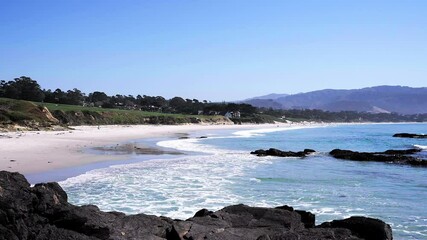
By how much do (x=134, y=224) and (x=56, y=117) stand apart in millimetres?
68363

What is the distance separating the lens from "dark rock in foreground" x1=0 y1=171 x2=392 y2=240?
7516mm

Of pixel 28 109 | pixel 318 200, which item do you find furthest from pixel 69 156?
pixel 28 109

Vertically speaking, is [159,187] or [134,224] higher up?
[134,224]

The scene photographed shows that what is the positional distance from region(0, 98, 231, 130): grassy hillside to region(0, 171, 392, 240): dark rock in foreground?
4545 centimetres

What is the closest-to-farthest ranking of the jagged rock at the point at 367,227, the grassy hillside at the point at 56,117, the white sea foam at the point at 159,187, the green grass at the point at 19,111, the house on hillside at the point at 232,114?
the jagged rock at the point at 367,227 → the white sea foam at the point at 159,187 → the green grass at the point at 19,111 → the grassy hillside at the point at 56,117 → the house on hillside at the point at 232,114

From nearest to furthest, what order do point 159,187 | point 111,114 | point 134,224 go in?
point 134,224, point 159,187, point 111,114

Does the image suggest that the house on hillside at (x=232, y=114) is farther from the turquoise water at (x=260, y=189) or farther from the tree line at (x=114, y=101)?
the turquoise water at (x=260, y=189)

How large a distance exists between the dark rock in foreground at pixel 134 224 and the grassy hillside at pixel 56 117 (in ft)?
149

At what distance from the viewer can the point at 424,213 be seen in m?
13.8

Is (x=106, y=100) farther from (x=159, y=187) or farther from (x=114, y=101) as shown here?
(x=159, y=187)

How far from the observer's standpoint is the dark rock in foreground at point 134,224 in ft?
24.7

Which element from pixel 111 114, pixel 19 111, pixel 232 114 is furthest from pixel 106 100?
pixel 19 111

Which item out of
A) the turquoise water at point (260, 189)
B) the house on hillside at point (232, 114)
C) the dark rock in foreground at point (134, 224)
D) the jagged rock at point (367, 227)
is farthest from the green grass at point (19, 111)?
the house on hillside at point (232, 114)

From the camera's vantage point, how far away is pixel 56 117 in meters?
72.2
